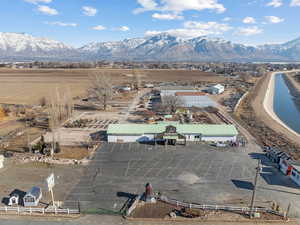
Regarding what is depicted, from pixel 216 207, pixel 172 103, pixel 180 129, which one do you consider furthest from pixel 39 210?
pixel 172 103

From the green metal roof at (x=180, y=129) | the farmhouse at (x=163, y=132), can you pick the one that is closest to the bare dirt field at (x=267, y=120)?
the green metal roof at (x=180, y=129)

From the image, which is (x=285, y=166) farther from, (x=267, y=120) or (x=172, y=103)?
(x=172, y=103)

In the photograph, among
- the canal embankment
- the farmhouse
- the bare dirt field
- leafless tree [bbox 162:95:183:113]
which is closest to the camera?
the farmhouse

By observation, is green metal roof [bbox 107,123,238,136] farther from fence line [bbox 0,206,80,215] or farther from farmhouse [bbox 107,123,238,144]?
fence line [bbox 0,206,80,215]

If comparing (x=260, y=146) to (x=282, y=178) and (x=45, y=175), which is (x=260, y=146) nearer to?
(x=282, y=178)

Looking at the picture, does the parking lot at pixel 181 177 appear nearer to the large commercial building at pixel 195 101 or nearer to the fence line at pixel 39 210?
the fence line at pixel 39 210

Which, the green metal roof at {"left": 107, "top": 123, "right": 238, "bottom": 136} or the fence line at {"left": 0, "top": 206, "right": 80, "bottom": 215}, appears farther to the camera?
the green metal roof at {"left": 107, "top": 123, "right": 238, "bottom": 136}

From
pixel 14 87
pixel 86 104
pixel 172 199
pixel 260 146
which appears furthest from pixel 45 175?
pixel 14 87

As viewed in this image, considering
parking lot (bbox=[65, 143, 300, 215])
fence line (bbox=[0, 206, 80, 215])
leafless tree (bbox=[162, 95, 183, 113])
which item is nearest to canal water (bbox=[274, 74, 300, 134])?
leafless tree (bbox=[162, 95, 183, 113])
